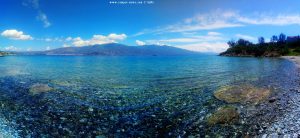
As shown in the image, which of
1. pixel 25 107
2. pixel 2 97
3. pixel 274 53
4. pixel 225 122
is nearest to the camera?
pixel 225 122

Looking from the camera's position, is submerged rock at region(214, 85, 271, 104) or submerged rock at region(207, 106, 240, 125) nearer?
submerged rock at region(207, 106, 240, 125)

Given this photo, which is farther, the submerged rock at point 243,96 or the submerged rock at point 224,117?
the submerged rock at point 243,96

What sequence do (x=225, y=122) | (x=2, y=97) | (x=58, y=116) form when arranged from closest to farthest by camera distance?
1. (x=225, y=122)
2. (x=58, y=116)
3. (x=2, y=97)

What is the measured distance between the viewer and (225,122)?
52.6 ft

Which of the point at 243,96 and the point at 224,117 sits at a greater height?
the point at 243,96

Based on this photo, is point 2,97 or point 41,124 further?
point 2,97

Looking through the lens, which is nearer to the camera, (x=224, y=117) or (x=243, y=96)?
(x=224, y=117)

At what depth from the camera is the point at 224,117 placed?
16.8m

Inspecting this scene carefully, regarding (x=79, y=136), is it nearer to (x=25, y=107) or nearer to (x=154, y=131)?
(x=154, y=131)

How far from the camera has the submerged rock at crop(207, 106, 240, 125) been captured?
1619cm

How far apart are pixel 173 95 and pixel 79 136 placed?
45.1ft

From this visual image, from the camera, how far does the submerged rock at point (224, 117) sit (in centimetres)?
1619

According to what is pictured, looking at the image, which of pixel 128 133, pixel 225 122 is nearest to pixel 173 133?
pixel 128 133

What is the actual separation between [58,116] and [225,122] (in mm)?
13342
